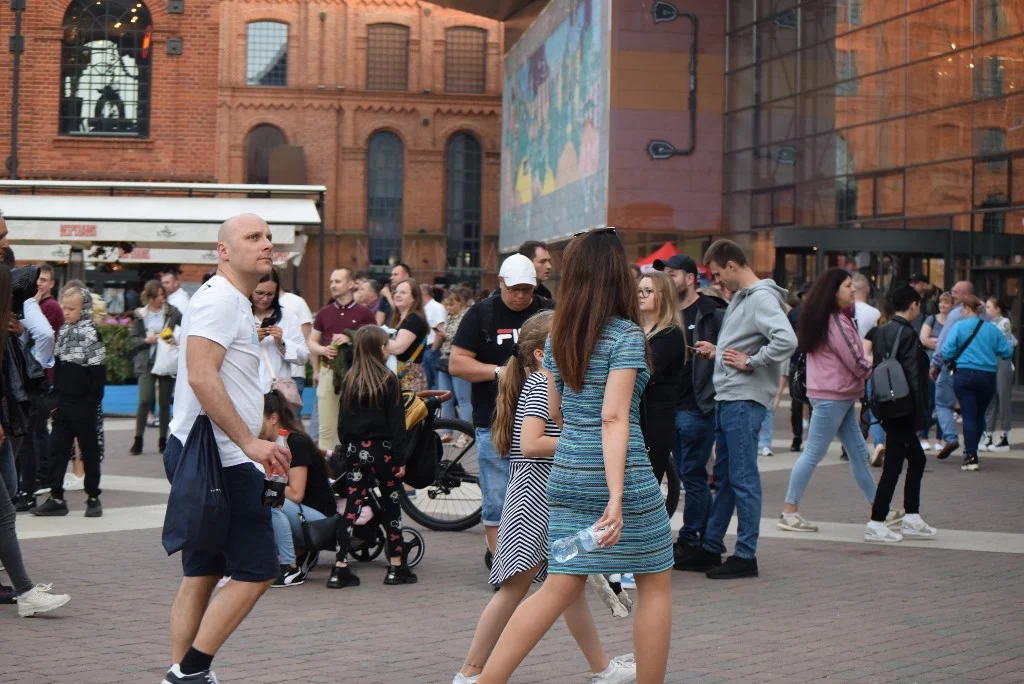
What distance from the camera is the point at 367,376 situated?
26.9 feet

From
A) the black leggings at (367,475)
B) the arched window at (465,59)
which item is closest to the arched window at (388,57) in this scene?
the arched window at (465,59)

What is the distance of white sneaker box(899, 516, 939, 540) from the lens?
9672 millimetres

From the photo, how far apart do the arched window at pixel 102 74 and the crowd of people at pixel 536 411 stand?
66.1 feet

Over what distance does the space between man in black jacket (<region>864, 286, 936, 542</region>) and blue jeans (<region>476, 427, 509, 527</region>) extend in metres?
3.13

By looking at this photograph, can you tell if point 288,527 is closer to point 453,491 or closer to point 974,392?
point 453,491

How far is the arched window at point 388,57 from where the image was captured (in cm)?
5709

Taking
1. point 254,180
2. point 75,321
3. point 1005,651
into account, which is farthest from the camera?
point 254,180

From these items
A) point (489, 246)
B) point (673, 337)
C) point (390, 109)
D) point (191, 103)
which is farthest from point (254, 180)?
point (673, 337)

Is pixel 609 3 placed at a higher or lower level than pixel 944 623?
higher

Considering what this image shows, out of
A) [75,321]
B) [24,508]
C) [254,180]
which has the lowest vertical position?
[24,508]

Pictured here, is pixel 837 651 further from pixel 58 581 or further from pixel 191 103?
pixel 191 103

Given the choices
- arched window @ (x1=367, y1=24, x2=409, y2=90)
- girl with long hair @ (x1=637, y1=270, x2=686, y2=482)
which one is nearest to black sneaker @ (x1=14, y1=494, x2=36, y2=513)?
girl with long hair @ (x1=637, y1=270, x2=686, y2=482)

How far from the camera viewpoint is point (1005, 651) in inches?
250

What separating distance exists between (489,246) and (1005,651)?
51265mm
